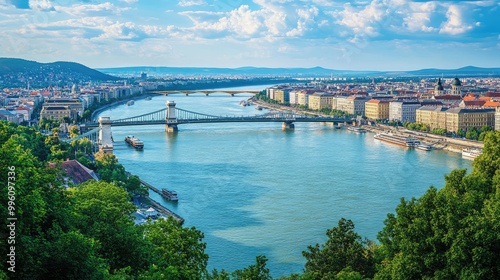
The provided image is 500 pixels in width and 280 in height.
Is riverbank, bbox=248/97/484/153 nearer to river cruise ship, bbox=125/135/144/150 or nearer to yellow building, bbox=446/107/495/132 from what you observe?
yellow building, bbox=446/107/495/132

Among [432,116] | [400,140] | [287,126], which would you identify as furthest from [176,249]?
[432,116]

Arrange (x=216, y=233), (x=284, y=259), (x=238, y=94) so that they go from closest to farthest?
(x=284, y=259), (x=216, y=233), (x=238, y=94)

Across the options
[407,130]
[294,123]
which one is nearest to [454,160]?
[407,130]

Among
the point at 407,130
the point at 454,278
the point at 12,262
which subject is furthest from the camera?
the point at 407,130

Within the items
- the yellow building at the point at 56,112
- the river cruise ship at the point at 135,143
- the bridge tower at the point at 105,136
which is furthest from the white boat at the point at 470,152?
the yellow building at the point at 56,112

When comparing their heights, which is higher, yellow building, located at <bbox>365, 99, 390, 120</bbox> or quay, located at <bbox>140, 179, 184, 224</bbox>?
yellow building, located at <bbox>365, 99, 390, 120</bbox>

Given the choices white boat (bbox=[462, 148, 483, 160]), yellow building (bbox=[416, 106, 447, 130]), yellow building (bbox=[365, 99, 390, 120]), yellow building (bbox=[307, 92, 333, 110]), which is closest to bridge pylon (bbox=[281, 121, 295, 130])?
yellow building (bbox=[416, 106, 447, 130])

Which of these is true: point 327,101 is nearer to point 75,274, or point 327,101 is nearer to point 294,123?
point 294,123

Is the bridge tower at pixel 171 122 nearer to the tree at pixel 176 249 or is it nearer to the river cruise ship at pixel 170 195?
the river cruise ship at pixel 170 195
